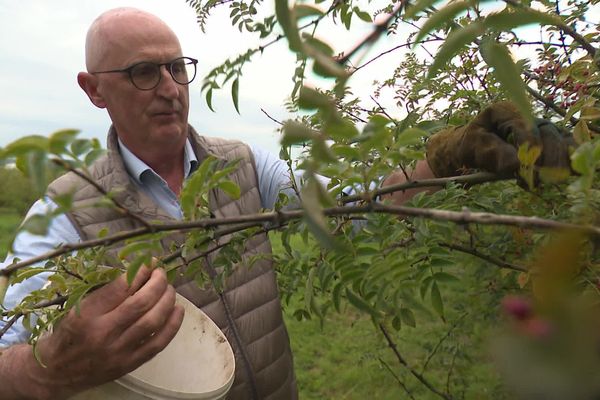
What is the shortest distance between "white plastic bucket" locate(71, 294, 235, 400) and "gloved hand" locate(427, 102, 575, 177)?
0.78 metres

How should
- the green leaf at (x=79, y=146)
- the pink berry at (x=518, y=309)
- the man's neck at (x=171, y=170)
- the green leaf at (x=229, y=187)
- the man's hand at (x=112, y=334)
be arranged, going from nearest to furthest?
the pink berry at (x=518, y=309)
the green leaf at (x=79, y=146)
the green leaf at (x=229, y=187)
the man's hand at (x=112, y=334)
the man's neck at (x=171, y=170)

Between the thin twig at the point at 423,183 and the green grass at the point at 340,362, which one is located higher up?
the thin twig at the point at 423,183

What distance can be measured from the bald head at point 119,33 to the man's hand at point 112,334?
4.67 ft

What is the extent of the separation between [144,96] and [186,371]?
1.34 m

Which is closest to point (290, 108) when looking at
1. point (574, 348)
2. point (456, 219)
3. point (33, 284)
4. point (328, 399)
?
point (33, 284)

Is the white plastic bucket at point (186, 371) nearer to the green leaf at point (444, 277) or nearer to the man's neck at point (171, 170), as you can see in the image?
the green leaf at point (444, 277)

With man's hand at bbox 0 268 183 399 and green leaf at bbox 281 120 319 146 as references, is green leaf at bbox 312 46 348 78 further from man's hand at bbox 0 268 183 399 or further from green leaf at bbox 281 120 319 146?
man's hand at bbox 0 268 183 399

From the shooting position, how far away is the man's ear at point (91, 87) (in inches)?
101

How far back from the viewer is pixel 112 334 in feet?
4.17

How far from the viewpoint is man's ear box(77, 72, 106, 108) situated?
2.55 m

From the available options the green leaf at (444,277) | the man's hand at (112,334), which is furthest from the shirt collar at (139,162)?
the green leaf at (444,277)

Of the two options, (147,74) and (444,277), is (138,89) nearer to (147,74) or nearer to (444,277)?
(147,74)

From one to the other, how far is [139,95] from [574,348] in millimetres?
2325

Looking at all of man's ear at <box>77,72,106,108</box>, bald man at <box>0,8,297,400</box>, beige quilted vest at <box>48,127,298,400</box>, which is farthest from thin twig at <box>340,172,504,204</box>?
man's ear at <box>77,72,106,108</box>
